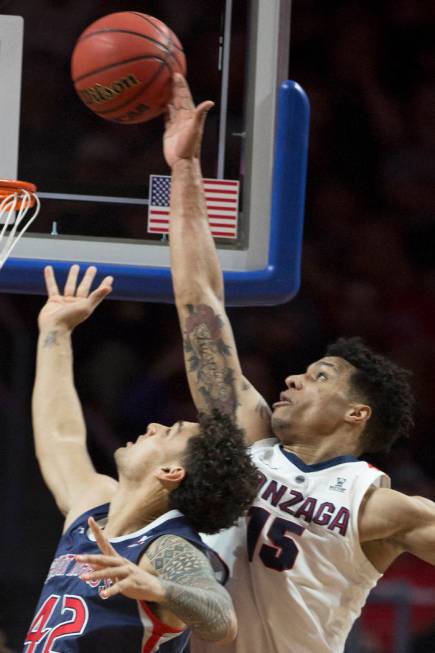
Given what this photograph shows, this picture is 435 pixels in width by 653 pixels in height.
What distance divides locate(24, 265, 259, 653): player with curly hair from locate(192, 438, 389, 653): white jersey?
0.18 metres

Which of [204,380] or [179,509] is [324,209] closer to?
[204,380]

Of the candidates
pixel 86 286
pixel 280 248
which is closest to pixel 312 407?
pixel 86 286

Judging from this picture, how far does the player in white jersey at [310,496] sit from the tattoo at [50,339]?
401mm

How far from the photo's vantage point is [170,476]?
8.40 ft

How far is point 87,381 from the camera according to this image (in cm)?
547


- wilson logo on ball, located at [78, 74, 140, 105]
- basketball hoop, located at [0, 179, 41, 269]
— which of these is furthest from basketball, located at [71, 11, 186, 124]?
basketball hoop, located at [0, 179, 41, 269]

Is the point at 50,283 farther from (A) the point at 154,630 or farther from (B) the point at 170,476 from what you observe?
(A) the point at 154,630

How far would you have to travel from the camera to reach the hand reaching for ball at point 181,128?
11.0ft

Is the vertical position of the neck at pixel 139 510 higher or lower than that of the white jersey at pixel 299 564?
higher

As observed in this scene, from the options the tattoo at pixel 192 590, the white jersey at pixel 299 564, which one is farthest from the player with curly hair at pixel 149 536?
the white jersey at pixel 299 564

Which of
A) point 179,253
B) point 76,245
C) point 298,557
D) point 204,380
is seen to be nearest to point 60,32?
point 76,245

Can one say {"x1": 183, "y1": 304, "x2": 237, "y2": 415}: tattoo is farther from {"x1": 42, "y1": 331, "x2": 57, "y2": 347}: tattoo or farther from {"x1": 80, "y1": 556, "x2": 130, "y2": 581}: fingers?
{"x1": 80, "y1": 556, "x2": 130, "y2": 581}: fingers

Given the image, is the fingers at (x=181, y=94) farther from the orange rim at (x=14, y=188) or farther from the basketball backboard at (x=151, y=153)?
the orange rim at (x=14, y=188)

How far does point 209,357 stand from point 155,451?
2.08 ft
